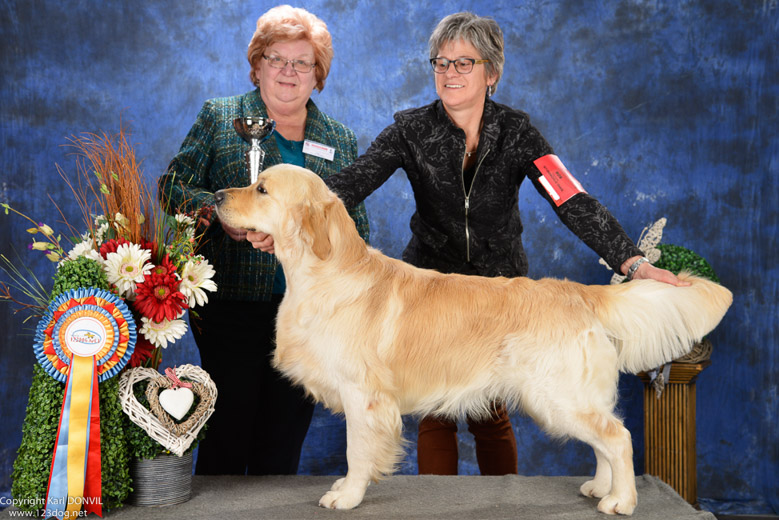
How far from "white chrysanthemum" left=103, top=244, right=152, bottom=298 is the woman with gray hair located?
2.76ft

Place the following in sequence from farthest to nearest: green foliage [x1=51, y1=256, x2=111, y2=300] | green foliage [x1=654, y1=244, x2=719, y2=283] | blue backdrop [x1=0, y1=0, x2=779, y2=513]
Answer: blue backdrop [x1=0, y1=0, x2=779, y2=513] → green foliage [x1=654, y1=244, x2=719, y2=283] → green foliage [x1=51, y1=256, x2=111, y2=300]

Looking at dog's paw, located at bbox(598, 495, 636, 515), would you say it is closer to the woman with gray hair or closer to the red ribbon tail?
the woman with gray hair

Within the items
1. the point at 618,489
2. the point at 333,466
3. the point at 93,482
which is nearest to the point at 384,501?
the point at 618,489

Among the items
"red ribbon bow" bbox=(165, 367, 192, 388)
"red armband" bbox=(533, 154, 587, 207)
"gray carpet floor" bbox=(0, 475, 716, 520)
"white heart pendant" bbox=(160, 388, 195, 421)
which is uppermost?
"red armband" bbox=(533, 154, 587, 207)

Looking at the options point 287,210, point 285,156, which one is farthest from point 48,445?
point 285,156

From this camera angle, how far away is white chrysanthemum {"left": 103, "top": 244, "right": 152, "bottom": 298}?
2.29m

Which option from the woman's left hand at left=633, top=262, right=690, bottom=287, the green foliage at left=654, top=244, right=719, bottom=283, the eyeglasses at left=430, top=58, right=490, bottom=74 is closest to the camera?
the woman's left hand at left=633, top=262, right=690, bottom=287

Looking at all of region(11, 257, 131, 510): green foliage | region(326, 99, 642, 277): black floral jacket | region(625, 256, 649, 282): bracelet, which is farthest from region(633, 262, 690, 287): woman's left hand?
region(11, 257, 131, 510): green foliage

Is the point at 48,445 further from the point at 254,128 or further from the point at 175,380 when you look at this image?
the point at 254,128

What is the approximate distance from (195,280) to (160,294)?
0.14 meters

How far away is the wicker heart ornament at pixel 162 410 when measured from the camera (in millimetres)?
2268

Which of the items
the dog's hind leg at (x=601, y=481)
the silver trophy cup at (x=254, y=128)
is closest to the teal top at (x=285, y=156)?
the silver trophy cup at (x=254, y=128)

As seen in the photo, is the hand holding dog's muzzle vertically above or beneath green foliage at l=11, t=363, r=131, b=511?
above

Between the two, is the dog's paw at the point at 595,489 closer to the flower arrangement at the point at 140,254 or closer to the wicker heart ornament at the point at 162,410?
the wicker heart ornament at the point at 162,410
